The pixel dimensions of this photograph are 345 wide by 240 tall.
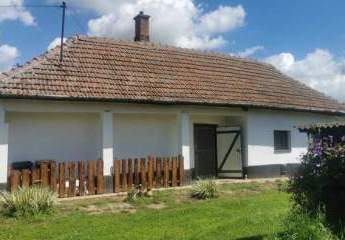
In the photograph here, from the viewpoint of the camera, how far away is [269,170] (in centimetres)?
1958

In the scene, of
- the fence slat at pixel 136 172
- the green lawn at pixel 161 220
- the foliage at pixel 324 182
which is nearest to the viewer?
the foliage at pixel 324 182

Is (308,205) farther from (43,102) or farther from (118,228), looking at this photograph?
(43,102)

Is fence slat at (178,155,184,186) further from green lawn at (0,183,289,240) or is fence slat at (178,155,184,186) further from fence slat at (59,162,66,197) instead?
fence slat at (59,162,66,197)

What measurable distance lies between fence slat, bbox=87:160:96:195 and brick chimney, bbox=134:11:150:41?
912 cm

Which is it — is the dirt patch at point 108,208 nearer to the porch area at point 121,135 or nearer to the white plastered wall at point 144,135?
the porch area at point 121,135

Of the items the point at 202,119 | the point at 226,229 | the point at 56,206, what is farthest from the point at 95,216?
the point at 202,119

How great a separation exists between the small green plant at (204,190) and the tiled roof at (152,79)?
3588 millimetres

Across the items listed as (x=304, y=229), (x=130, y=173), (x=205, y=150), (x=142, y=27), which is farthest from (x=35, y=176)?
(x=142, y=27)

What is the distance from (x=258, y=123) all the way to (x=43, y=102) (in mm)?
8674

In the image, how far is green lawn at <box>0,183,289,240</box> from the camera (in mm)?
8727

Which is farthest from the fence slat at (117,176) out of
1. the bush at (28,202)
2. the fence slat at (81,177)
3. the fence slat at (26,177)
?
the bush at (28,202)

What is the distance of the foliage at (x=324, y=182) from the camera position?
6852mm

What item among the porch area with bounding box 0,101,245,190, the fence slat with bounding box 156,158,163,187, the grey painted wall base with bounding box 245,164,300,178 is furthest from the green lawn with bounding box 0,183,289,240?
the grey painted wall base with bounding box 245,164,300,178

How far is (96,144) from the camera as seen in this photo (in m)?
15.9
